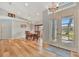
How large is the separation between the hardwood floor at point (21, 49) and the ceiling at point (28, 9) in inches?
13.9

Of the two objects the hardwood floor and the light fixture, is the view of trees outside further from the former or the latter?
Answer: the hardwood floor

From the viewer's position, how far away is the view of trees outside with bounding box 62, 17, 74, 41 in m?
1.93

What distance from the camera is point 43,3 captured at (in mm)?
2002

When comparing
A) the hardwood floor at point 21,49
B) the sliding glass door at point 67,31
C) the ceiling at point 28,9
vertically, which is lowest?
the hardwood floor at point 21,49

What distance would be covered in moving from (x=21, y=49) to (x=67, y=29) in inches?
28.8

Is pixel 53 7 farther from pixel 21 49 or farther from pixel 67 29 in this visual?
pixel 21 49

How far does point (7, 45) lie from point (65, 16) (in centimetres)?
94


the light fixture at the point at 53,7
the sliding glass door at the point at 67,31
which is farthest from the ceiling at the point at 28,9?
the sliding glass door at the point at 67,31

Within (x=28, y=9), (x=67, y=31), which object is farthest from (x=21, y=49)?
(x=67, y=31)

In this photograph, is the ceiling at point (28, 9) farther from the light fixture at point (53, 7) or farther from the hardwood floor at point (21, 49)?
the hardwood floor at point (21, 49)

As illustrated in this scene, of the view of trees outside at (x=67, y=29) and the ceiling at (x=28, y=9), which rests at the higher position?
the ceiling at (x=28, y=9)

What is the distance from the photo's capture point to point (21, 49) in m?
1.98

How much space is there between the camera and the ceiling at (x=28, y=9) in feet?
6.47

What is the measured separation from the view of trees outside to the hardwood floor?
12.8 inches
